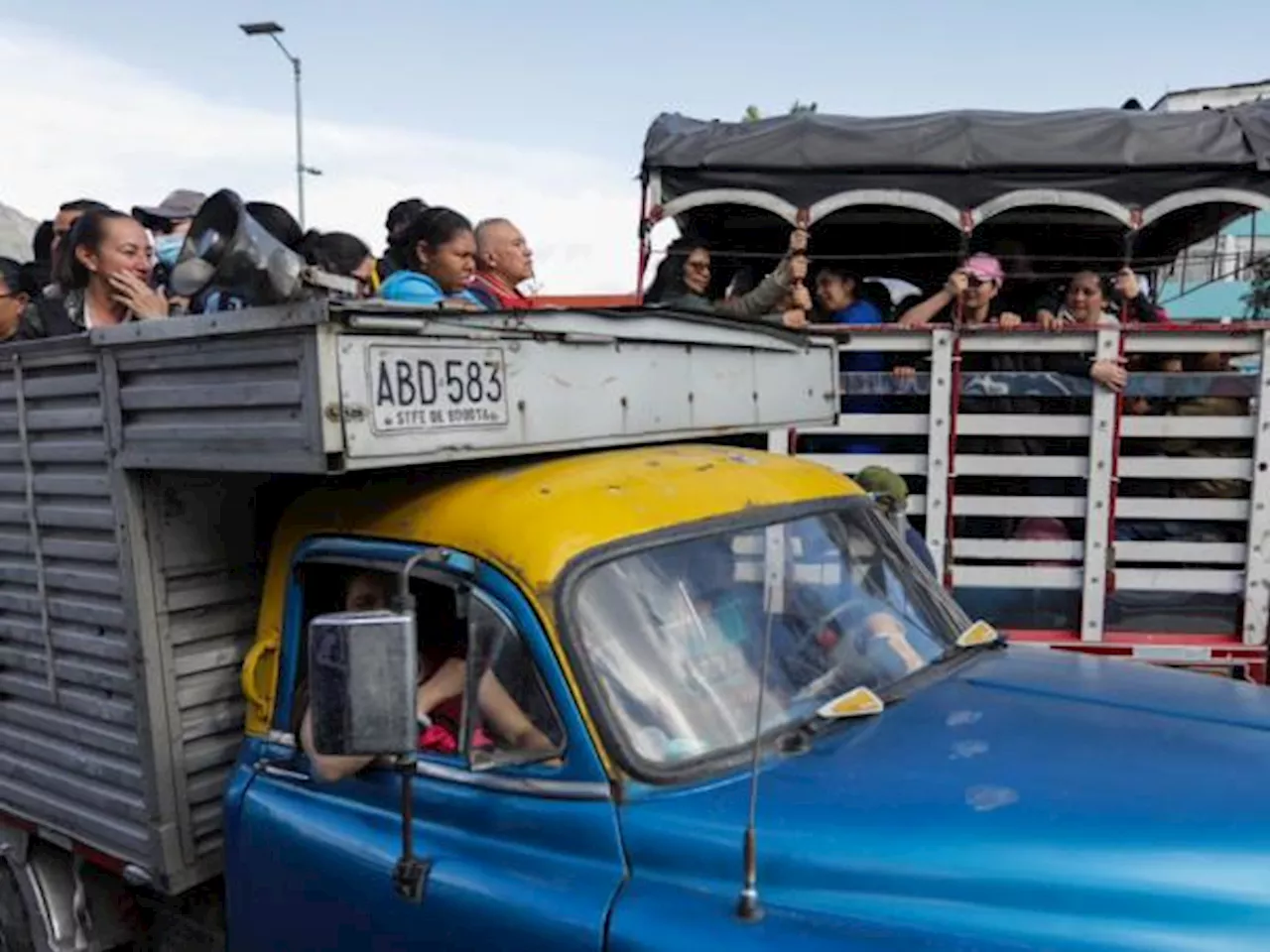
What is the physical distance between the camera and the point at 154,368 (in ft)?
8.47

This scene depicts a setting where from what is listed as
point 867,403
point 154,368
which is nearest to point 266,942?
point 154,368

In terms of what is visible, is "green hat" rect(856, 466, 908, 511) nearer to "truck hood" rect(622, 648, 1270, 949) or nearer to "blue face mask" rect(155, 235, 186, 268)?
"truck hood" rect(622, 648, 1270, 949)

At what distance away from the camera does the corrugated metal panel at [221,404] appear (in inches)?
84.9

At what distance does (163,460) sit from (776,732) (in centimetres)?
163

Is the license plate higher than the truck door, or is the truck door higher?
the license plate

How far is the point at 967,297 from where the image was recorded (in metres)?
6.02

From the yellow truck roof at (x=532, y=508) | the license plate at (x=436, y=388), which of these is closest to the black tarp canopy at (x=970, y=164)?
the yellow truck roof at (x=532, y=508)

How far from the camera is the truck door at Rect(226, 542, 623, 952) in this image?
6.70 feet

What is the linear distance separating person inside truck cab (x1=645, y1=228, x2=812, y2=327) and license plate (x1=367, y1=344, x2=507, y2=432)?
3087 mm

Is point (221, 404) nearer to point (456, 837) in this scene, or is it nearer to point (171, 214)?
point (456, 837)

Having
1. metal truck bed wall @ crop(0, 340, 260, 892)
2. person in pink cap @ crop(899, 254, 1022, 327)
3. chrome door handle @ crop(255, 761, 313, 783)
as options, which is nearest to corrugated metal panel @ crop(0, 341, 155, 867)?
metal truck bed wall @ crop(0, 340, 260, 892)

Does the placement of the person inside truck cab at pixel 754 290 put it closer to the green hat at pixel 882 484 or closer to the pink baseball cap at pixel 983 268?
the pink baseball cap at pixel 983 268

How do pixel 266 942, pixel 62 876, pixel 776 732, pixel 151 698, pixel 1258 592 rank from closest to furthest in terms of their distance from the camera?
pixel 776 732 → pixel 266 942 → pixel 151 698 → pixel 62 876 → pixel 1258 592

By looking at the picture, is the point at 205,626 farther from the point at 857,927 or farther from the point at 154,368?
the point at 857,927
